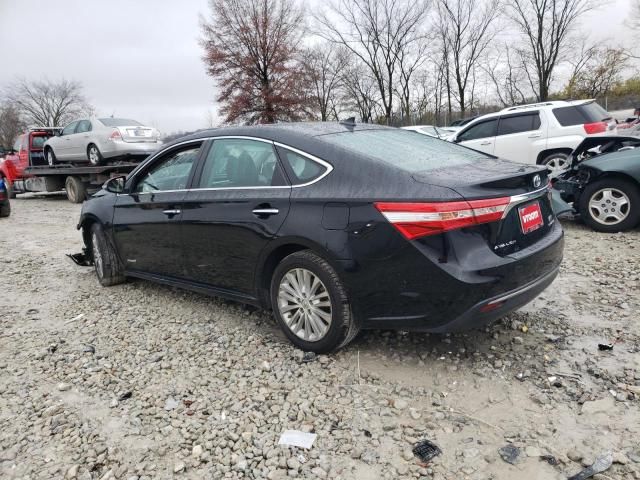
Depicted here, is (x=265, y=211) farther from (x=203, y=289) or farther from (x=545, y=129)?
(x=545, y=129)

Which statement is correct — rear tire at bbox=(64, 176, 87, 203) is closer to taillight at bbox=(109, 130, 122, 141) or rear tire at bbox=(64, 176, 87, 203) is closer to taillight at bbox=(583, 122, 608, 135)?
taillight at bbox=(109, 130, 122, 141)

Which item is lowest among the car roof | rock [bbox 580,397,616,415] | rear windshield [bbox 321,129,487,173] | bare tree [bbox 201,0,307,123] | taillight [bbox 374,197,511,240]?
rock [bbox 580,397,616,415]

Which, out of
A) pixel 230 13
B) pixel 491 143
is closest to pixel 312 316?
pixel 491 143

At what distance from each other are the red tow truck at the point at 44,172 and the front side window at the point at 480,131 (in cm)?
827

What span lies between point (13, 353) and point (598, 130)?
977 centimetres

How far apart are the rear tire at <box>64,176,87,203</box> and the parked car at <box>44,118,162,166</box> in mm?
604

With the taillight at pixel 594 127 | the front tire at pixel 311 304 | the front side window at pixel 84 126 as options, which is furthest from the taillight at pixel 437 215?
the front side window at pixel 84 126

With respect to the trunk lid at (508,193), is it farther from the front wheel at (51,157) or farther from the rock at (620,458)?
the front wheel at (51,157)

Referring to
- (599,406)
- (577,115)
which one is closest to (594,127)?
(577,115)

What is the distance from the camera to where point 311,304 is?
3.20 m

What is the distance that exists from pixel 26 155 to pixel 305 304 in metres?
16.3

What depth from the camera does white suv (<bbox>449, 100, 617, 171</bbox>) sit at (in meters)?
9.03

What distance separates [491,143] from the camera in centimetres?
1004

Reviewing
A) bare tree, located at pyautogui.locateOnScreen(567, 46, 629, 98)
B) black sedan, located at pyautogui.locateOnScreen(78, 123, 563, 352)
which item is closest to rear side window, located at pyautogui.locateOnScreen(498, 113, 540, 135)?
black sedan, located at pyautogui.locateOnScreen(78, 123, 563, 352)
